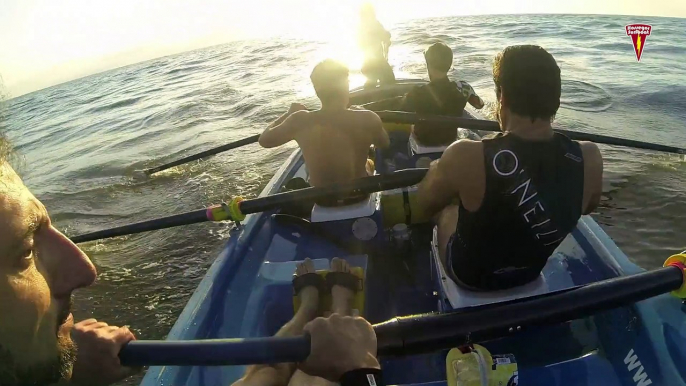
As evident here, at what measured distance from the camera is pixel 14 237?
1.33 m

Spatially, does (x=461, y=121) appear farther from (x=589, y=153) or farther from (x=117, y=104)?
(x=117, y=104)

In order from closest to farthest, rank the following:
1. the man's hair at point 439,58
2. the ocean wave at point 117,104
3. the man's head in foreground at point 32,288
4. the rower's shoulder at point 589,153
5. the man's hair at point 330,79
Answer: the man's head in foreground at point 32,288
the rower's shoulder at point 589,153
the man's hair at point 330,79
the man's hair at point 439,58
the ocean wave at point 117,104

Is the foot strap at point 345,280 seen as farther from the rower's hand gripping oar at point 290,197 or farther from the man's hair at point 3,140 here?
the man's hair at point 3,140

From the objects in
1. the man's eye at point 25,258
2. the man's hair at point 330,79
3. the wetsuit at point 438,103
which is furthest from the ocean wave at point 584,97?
the man's eye at point 25,258

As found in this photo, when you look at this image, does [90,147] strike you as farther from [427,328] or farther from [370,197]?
[427,328]

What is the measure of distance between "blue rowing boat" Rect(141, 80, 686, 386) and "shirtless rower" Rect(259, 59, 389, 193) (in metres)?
0.39

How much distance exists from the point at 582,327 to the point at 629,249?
331 centimetres

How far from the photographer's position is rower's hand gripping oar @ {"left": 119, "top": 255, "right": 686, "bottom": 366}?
166 cm

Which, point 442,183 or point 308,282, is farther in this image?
point 308,282

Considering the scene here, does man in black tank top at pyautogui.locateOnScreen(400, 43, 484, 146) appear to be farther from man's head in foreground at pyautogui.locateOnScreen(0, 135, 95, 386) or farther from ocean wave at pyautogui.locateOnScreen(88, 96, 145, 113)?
ocean wave at pyautogui.locateOnScreen(88, 96, 145, 113)

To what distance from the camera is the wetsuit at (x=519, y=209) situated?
2254 mm

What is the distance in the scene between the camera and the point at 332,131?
4.07 meters

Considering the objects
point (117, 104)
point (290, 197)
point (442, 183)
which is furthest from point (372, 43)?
point (117, 104)

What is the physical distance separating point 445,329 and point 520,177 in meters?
0.90
